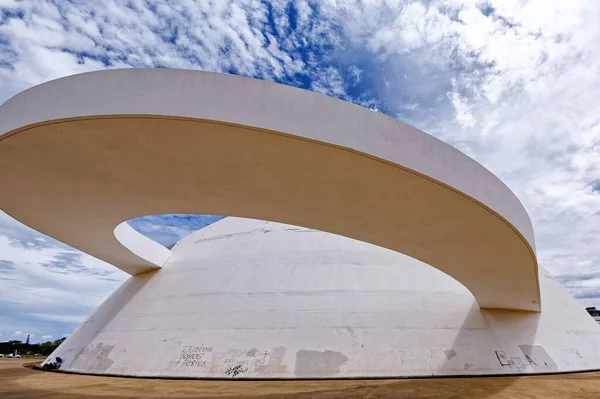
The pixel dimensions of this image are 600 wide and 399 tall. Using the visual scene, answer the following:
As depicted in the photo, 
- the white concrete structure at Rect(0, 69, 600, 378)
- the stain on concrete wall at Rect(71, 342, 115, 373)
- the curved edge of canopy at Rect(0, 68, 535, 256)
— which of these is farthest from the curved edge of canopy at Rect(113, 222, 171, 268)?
the curved edge of canopy at Rect(0, 68, 535, 256)

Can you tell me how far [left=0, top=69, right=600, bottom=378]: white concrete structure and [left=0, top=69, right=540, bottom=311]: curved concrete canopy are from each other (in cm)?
4

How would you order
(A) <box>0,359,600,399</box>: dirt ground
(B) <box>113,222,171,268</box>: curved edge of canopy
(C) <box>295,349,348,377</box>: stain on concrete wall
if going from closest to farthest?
(A) <box>0,359,600,399</box>: dirt ground → (C) <box>295,349,348,377</box>: stain on concrete wall → (B) <box>113,222,171,268</box>: curved edge of canopy

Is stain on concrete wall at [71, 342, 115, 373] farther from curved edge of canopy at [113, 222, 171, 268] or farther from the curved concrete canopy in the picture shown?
the curved concrete canopy

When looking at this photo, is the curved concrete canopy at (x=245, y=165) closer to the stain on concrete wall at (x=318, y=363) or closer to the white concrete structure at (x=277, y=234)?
the white concrete structure at (x=277, y=234)

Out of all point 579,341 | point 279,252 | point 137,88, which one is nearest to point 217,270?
point 279,252

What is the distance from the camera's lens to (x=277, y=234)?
1641 centimetres

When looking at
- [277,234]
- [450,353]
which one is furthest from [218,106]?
[277,234]

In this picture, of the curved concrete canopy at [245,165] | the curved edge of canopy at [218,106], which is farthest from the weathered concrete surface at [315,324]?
the curved edge of canopy at [218,106]

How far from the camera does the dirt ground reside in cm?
791

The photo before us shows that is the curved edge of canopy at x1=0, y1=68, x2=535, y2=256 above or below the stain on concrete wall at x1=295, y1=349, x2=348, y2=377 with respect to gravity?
above

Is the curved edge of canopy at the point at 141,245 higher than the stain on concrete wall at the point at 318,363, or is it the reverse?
the curved edge of canopy at the point at 141,245

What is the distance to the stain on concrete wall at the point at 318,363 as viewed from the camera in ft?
33.2

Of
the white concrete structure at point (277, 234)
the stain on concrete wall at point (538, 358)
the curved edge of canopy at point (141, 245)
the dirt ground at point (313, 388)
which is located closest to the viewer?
the white concrete structure at point (277, 234)

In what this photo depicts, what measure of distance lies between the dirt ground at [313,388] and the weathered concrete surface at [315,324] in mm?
735
